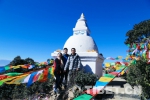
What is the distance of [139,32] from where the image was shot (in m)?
20.2

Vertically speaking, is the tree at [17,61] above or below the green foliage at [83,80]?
above

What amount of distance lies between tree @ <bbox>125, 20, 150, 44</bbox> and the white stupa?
37.6 feet

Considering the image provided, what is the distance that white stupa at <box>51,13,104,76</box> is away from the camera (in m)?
7.16

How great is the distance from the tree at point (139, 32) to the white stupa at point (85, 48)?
37.6 ft

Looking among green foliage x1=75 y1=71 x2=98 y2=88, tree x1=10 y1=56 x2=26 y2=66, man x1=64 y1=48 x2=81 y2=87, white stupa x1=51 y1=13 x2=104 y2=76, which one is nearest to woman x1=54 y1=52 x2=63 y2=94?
man x1=64 y1=48 x2=81 y2=87

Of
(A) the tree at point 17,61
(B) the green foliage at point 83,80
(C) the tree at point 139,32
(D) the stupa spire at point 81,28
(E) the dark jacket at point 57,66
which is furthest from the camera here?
(C) the tree at point 139,32

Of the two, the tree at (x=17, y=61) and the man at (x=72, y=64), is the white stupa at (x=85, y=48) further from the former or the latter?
the tree at (x=17, y=61)

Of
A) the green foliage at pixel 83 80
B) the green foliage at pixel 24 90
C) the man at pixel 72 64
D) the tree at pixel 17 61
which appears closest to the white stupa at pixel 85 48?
the green foliage at pixel 83 80

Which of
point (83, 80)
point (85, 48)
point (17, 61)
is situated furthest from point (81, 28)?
point (83, 80)

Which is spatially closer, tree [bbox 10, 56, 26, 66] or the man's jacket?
the man's jacket

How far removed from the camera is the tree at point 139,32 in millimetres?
19719

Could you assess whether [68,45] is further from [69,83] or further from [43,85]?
[69,83]

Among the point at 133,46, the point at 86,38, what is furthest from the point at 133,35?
the point at 133,46

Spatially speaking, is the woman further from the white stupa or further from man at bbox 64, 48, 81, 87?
the white stupa
